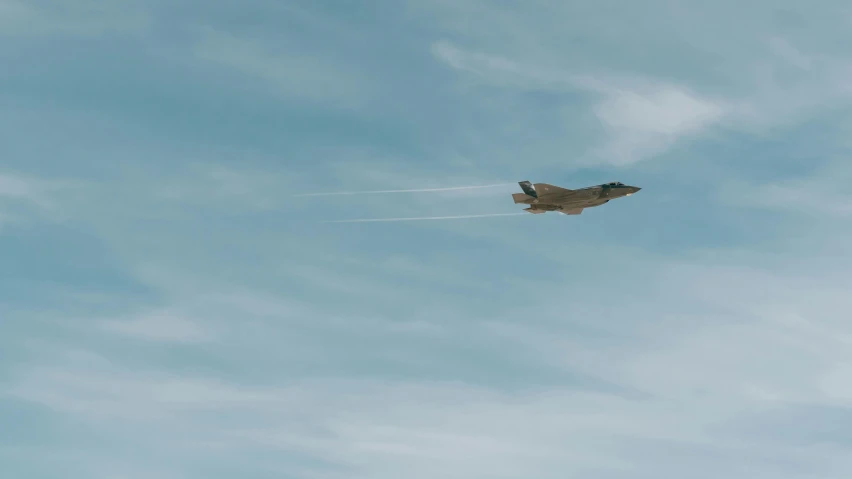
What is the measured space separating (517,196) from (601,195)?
1776 centimetres

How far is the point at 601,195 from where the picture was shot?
14138 centimetres

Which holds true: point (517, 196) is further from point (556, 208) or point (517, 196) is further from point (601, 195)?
point (601, 195)

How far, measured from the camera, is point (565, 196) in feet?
456

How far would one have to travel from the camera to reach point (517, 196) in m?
138

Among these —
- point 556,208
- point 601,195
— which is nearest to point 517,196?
point 556,208

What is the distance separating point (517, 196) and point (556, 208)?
8.90 metres

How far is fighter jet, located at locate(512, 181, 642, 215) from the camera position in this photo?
450 ft

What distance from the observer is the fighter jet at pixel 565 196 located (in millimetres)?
137125

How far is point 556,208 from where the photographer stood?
140375 millimetres

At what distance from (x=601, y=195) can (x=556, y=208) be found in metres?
9.62
